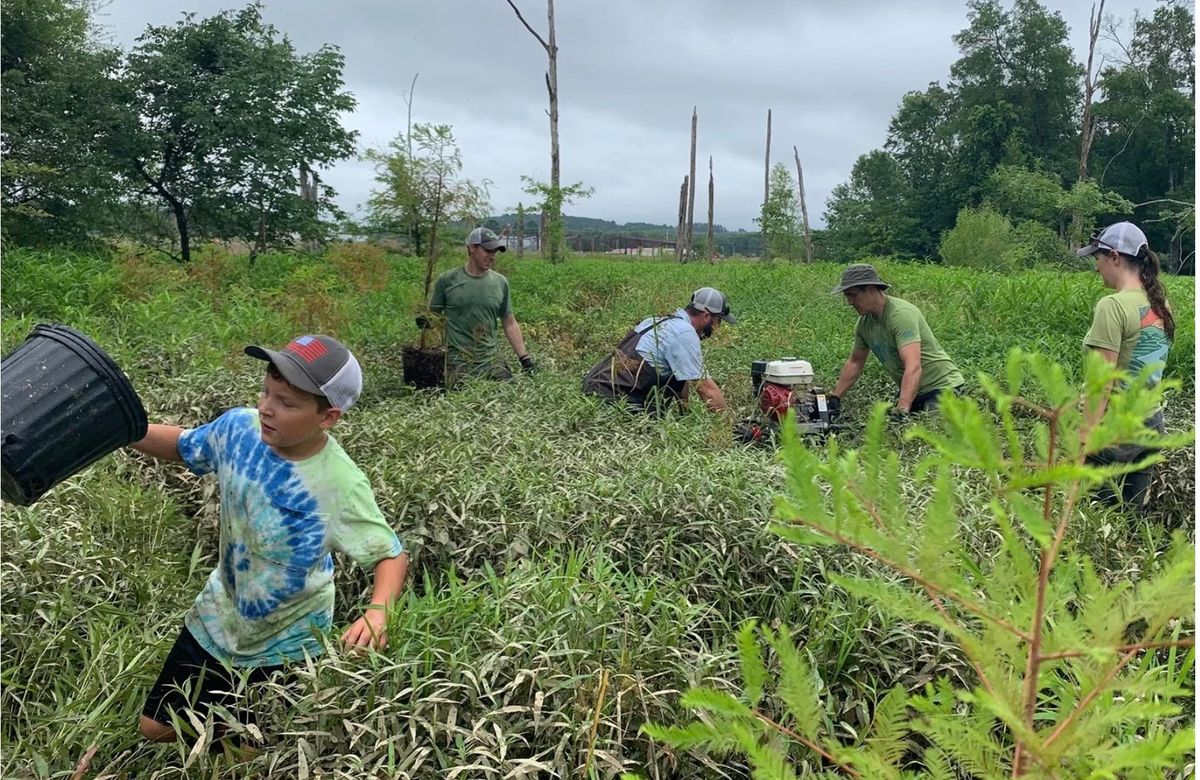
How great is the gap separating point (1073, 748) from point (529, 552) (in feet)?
7.72

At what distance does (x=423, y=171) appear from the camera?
18.7 ft

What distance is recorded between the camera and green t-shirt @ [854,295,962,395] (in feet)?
14.6

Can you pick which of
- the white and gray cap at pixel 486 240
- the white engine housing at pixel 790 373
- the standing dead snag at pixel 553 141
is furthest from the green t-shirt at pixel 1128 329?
the standing dead snag at pixel 553 141

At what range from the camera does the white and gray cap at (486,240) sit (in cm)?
527

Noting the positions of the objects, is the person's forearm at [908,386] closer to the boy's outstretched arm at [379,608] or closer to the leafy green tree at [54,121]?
the boy's outstretched arm at [379,608]

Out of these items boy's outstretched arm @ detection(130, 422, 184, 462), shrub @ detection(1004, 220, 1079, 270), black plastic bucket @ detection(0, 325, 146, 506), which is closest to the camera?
black plastic bucket @ detection(0, 325, 146, 506)

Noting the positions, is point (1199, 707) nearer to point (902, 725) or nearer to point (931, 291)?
point (902, 725)

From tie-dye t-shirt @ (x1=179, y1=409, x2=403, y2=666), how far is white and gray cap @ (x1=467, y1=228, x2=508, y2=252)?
11.1ft

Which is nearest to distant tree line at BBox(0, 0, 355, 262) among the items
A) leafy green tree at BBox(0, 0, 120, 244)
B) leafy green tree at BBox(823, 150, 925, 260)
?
leafy green tree at BBox(0, 0, 120, 244)

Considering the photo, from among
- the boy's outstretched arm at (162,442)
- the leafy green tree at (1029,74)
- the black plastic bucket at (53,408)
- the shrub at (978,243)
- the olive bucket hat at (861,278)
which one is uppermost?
the leafy green tree at (1029,74)

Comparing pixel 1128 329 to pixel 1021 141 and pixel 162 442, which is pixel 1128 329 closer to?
pixel 162 442

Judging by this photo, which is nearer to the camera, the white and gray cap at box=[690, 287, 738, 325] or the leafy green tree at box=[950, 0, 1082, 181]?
the white and gray cap at box=[690, 287, 738, 325]

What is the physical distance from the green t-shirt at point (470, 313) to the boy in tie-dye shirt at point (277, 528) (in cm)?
338

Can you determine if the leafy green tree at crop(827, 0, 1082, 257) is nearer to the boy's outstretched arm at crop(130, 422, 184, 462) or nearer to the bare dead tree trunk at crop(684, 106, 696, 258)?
the bare dead tree trunk at crop(684, 106, 696, 258)
